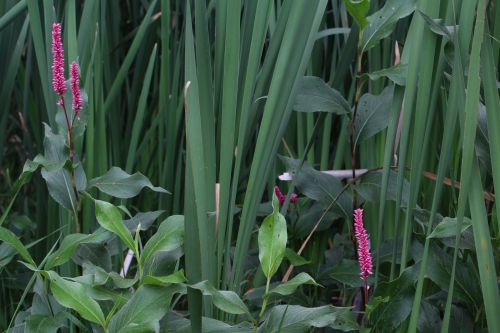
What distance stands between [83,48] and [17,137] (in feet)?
3.42

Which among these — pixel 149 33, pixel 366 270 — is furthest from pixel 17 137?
pixel 366 270

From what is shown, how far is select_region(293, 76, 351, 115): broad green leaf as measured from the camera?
123 cm

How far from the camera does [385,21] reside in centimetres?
120

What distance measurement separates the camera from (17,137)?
238 cm

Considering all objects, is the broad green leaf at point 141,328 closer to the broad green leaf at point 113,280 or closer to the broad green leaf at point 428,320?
the broad green leaf at point 113,280

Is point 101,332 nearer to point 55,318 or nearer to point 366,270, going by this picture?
point 55,318

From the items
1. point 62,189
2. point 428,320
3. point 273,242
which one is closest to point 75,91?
point 62,189

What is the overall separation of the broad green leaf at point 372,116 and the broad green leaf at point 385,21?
0.11m

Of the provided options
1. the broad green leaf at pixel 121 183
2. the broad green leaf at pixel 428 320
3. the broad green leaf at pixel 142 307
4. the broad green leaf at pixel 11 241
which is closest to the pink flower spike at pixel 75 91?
the broad green leaf at pixel 121 183

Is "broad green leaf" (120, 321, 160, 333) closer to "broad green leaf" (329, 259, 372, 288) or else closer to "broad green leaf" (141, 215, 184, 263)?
"broad green leaf" (141, 215, 184, 263)

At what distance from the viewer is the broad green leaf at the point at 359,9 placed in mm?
1145

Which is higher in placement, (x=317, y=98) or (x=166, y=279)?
(x=317, y=98)

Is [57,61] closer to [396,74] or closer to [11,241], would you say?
[11,241]

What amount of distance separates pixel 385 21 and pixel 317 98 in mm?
146
